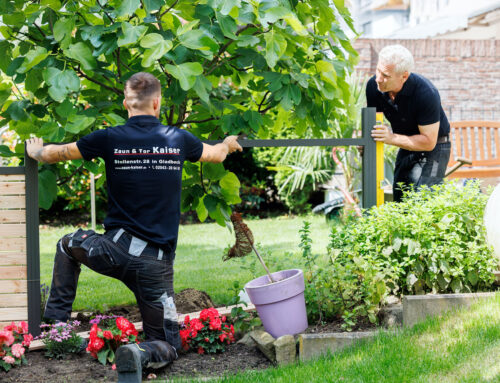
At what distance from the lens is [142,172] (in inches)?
123

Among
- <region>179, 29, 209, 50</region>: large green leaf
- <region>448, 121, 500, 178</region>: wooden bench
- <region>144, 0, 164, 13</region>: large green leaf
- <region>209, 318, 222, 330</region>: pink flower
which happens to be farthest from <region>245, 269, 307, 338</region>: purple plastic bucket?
<region>448, 121, 500, 178</region>: wooden bench

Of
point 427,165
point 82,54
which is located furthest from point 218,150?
point 427,165

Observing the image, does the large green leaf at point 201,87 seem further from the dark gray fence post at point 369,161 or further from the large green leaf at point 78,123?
the dark gray fence post at point 369,161

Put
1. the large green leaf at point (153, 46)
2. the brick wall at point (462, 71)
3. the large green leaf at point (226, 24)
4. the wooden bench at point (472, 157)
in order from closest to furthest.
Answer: the large green leaf at point (153, 46) < the large green leaf at point (226, 24) < the wooden bench at point (472, 157) < the brick wall at point (462, 71)

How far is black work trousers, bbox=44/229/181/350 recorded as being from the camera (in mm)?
3115

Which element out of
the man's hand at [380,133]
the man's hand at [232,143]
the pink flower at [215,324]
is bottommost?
the pink flower at [215,324]

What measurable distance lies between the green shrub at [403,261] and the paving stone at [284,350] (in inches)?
12.5

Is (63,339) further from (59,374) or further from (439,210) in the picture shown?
(439,210)

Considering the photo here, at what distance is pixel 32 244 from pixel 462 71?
26.2ft

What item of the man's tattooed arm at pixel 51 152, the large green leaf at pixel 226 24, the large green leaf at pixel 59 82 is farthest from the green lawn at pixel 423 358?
the large green leaf at pixel 226 24

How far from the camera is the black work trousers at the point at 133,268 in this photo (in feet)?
10.2

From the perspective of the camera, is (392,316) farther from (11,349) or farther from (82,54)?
(82,54)

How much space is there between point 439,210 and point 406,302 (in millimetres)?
638

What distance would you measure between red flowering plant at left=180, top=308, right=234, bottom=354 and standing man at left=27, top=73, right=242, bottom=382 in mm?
158
